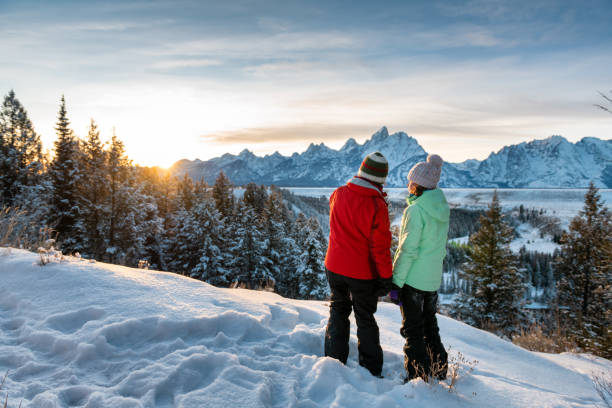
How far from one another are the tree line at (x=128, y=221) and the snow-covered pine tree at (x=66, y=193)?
0.06 m

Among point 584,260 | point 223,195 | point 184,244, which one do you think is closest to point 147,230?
point 184,244

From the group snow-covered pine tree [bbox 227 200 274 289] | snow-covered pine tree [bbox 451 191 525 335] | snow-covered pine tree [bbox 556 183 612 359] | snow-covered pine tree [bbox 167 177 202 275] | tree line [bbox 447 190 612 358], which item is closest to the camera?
snow-covered pine tree [bbox 556 183 612 359]

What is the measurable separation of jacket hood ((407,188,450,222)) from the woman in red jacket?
41cm

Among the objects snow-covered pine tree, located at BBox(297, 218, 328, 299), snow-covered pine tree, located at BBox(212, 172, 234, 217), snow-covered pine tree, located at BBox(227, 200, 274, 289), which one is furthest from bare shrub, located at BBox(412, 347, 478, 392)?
snow-covered pine tree, located at BBox(212, 172, 234, 217)

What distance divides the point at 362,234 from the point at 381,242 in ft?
0.75

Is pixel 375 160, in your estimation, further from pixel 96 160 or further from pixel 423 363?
pixel 96 160

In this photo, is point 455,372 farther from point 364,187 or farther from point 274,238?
point 274,238

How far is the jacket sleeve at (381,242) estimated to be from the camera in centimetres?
345

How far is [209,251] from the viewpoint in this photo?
28.8 m

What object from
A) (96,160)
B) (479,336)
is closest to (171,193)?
Result: (96,160)

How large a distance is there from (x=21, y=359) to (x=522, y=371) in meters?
6.00

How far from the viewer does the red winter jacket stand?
11.5 feet

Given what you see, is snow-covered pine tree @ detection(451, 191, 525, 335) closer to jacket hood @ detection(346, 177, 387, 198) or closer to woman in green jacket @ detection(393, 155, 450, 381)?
woman in green jacket @ detection(393, 155, 450, 381)

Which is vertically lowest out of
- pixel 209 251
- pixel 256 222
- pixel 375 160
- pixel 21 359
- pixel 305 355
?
pixel 209 251
